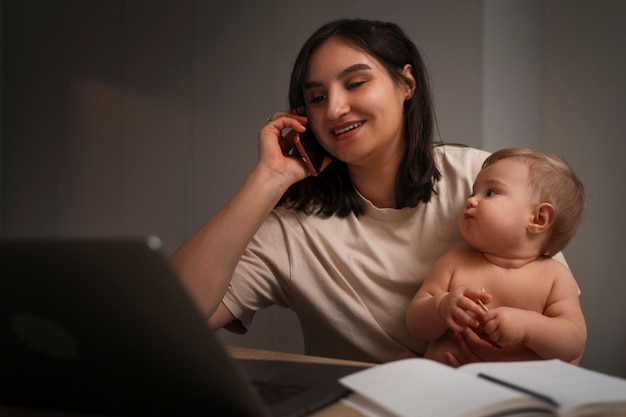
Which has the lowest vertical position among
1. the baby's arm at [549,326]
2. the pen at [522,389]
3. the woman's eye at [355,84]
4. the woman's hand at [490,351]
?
the woman's hand at [490,351]

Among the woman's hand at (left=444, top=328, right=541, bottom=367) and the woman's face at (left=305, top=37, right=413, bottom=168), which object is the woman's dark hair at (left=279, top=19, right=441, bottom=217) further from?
the woman's hand at (left=444, top=328, right=541, bottom=367)

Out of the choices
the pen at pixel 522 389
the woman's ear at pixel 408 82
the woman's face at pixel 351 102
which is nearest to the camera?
the pen at pixel 522 389

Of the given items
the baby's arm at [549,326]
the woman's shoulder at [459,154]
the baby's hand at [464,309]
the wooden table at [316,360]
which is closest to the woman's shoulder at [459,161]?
the woman's shoulder at [459,154]

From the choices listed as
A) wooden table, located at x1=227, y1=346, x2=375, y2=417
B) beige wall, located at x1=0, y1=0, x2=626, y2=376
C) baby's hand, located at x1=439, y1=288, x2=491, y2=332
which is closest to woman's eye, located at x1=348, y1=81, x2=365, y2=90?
beige wall, located at x1=0, y1=0, x2=626, y2=376

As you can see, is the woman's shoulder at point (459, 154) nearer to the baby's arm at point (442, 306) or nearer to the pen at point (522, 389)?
the baby's arm at point (442, 306)

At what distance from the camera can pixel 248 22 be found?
272 cm

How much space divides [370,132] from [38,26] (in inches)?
100

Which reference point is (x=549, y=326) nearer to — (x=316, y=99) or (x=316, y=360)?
(x=316, y=360)

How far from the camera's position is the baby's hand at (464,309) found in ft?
4.05

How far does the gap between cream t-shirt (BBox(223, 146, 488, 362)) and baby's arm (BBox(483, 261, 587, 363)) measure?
0.33 metres

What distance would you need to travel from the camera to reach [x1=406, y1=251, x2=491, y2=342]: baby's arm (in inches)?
49.1

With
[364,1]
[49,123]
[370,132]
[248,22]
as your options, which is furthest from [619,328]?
[49,123]

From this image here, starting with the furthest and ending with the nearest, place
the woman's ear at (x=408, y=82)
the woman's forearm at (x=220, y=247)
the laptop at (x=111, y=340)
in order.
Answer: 1. the woman's ear at (x=408, y=82)
2. the woman's forearm at (x=220, y=247)
3. the laptop at (x=111, y=340)

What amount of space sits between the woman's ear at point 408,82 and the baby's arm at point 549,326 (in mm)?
689
